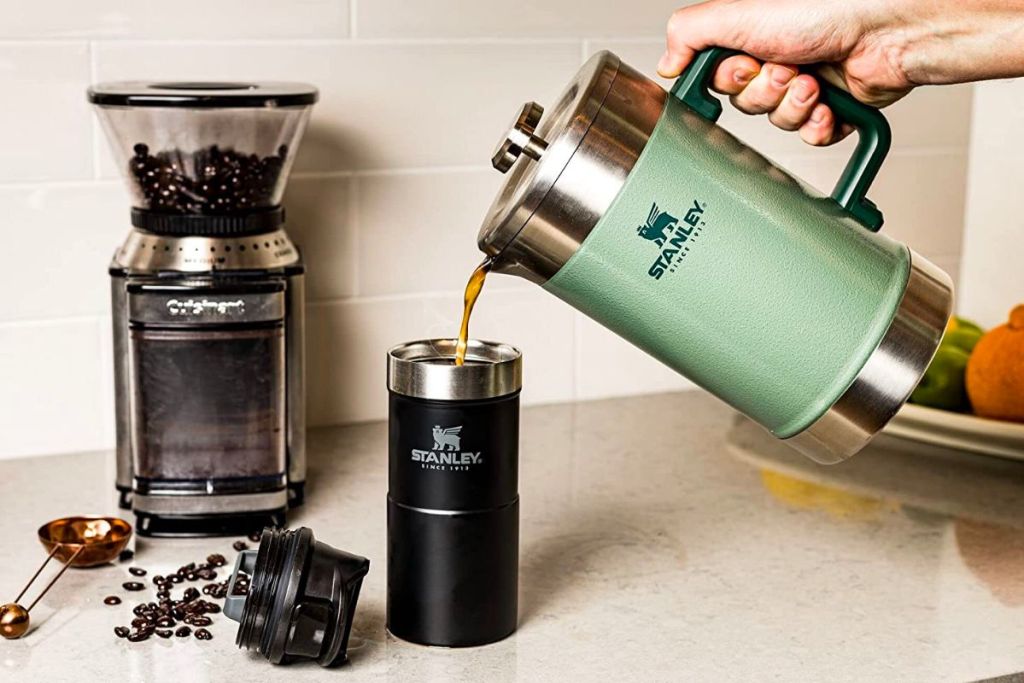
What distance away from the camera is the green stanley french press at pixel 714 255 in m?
0.90

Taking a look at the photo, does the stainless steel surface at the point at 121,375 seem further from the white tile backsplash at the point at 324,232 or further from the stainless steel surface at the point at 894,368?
the stainless steel surface at the point at 894,368

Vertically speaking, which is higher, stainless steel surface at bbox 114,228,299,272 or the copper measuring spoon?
stainless steel surface at bbox 114,228,299,272

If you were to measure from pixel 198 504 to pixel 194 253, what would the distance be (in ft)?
0.71

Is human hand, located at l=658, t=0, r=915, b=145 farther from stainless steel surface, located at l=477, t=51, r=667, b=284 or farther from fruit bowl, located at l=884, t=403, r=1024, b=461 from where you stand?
fruit bowl, located at l=884, t=403, r=1024, b=461

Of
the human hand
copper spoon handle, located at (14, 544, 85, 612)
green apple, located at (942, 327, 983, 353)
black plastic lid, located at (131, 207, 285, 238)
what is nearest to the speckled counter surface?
copper spoon handle, located at (14, 544, 85, 612)

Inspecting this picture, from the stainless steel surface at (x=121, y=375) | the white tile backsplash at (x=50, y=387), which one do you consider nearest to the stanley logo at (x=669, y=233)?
the stainless steel surface at (x=121, y=375)

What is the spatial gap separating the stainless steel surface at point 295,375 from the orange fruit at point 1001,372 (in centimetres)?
71

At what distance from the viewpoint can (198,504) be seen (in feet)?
3.82

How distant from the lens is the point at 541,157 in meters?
0.90

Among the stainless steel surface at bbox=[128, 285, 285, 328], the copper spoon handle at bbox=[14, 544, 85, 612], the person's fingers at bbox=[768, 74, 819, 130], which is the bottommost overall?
the copper spoon handle at bbox=[14, 544, 85, 612]

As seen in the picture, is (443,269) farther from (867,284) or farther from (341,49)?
(867,284)

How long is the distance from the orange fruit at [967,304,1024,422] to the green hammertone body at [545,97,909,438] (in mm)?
A: 482

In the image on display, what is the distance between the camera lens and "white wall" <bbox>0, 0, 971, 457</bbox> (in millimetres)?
1338

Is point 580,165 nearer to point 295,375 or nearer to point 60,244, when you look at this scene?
point 295,375
